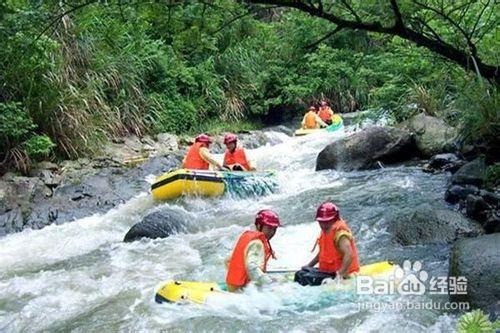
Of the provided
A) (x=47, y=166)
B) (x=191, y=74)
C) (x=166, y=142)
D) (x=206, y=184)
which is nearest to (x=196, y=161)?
(x=206, y=184)

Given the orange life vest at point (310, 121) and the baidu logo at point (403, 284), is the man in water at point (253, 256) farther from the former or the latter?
the orange life vest at point (310, 121)

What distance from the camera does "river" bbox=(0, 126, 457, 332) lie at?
485cm

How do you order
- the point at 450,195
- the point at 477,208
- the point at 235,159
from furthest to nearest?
the point at 235,159, the point at 450,195, the point at 477,208

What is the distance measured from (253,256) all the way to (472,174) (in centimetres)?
397

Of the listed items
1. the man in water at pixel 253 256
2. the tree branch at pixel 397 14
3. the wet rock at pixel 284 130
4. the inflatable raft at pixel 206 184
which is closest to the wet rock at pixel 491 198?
the tree branch at pixel 397 14

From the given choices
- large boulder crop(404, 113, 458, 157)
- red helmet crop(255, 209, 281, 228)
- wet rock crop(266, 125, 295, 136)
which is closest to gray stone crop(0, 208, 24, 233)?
red helmet crop(255, 209, 281, 228)

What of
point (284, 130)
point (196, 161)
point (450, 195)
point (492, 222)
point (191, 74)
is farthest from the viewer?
point (284, 130)

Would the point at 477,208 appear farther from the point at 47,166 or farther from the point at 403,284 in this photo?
the point at 47,166

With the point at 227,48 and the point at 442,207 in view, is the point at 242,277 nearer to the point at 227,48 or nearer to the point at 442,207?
the point at 442,207

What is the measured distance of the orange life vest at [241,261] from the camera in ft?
16.4

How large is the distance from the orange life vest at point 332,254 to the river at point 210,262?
0.84 ft

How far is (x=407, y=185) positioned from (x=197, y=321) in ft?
16.2

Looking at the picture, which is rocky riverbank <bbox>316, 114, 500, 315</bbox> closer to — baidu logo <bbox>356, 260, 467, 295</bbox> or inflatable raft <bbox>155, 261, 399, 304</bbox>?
baidu logo <bbox>356, 260, 467, 295</bbox>

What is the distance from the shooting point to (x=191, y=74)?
52.1 feet
